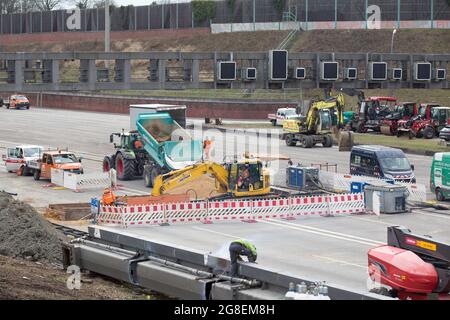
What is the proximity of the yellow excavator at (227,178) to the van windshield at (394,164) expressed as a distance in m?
6.17

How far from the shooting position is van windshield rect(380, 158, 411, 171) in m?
41.8

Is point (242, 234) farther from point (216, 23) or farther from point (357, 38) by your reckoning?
point (216, 23)

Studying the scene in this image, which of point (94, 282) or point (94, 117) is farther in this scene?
point (94, 117)

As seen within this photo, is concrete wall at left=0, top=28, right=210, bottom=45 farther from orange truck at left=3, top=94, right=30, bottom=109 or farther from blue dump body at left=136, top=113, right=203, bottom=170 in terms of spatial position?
blue dump body at left=136, top=113, right=203, bottom=170

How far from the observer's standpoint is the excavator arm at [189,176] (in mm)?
37688

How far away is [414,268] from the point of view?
18422 mm

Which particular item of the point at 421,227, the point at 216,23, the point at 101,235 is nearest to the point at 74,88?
the point at 421,227

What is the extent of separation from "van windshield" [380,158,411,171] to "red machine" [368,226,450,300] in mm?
22422

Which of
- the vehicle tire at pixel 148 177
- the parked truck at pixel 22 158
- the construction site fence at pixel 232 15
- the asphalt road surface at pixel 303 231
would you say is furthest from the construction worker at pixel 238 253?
the construction site fence at pixel 232 15

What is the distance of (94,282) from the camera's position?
22.7 metres

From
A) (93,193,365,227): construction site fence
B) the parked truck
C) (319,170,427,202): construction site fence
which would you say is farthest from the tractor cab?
the parked truck

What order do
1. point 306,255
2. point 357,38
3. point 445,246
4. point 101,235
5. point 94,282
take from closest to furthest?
point 445,246 < point 94,282 < point 101,235 < point 306,255 < point 357,38

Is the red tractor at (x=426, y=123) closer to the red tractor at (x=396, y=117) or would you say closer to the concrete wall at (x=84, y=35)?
the red tractor at (x=396, y=117)
